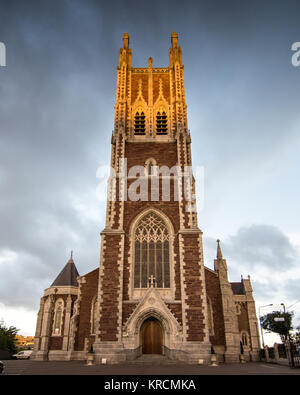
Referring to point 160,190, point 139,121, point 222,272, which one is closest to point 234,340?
point 222,272

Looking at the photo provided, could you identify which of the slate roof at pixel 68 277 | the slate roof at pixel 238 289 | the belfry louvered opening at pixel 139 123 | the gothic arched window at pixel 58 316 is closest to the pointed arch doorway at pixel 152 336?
the gothic arched window at pixel 58 316

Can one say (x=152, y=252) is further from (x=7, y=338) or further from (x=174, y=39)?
(x=7, y=338)

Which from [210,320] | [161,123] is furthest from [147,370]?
[161,123]

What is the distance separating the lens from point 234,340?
25203mm

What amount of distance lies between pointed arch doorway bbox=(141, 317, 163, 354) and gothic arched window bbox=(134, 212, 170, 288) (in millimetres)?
2832

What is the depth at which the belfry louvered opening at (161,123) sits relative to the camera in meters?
32.7

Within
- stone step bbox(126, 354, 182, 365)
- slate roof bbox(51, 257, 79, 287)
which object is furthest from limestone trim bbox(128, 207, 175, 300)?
slate roof bbox(51, 257, 79, 287)

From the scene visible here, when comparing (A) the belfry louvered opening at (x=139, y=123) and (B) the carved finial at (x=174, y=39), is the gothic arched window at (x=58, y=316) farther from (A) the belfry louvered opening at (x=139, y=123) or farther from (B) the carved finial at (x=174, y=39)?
(B) the carved finial at (x=174, y=39)

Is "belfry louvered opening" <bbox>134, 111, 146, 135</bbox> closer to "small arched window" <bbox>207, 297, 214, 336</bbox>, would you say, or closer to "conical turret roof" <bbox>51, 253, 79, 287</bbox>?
"small arched window" <bbox>207, 297, 214, 336</bbox>

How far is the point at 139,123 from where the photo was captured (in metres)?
33.2

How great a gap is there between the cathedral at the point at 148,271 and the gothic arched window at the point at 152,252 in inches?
3.2
